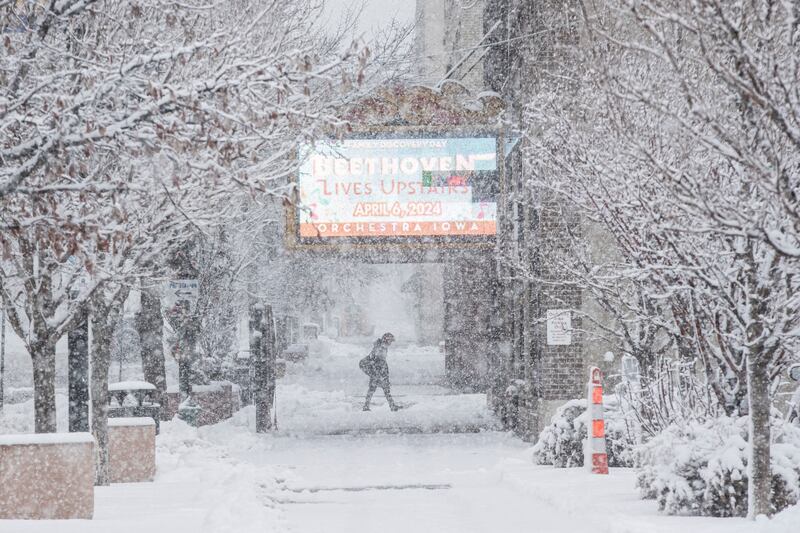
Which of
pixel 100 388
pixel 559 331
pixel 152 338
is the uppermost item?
pixel 559 331

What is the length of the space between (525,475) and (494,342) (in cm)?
1136

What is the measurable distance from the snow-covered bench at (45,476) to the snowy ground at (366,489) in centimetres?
40

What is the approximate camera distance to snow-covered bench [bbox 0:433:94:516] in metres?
8.66

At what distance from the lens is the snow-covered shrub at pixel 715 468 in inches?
319

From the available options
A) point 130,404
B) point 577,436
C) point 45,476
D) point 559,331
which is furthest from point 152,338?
point 45,476

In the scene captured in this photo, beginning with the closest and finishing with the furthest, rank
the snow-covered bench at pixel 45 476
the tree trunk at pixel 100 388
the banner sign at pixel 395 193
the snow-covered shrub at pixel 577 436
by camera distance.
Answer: the snow-covered bench at pixel 45 476, the tree trunk at pixel 100 388, the snow-covered shrub at pixel 577 436, the banner sign at pixel 395 193

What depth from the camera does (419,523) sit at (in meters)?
9.37

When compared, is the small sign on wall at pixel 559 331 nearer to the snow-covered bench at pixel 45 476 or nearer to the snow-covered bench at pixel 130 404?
the snow-covered bench at pixel 130 404

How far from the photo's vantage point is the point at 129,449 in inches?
478

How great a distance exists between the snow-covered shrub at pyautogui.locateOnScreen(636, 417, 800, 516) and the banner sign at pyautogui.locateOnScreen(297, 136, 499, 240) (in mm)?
9161

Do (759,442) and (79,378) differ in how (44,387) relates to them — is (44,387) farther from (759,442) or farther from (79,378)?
(759,442)

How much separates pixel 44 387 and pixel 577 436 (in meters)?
6.20

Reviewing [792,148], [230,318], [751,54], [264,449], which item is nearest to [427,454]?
[264,449]

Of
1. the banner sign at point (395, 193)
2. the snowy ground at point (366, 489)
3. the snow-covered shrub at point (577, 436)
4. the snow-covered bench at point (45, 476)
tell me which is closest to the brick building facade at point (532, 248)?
the banner sign at point (395, 193)
